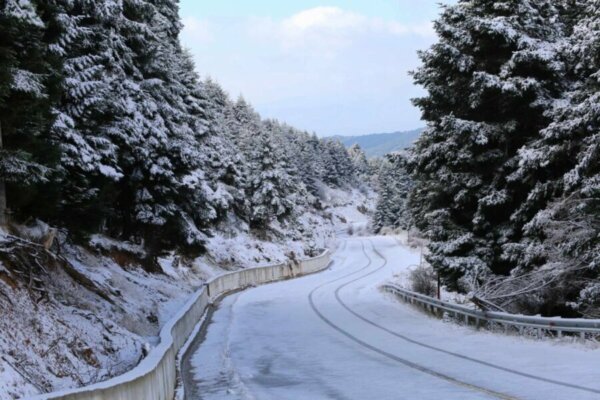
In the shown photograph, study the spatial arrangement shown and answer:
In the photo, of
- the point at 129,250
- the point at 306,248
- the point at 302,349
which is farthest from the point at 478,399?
the point at 306,248

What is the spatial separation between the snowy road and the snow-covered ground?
66.0 inches

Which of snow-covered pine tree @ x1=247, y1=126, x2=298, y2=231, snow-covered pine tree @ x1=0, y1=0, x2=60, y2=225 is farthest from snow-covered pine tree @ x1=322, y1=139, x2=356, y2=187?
snow-covered pine tree @ x1=0, y1=0, x2=60, y2=225

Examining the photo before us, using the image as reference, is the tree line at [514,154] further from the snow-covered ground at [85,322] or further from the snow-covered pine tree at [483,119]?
the snow-covered ground at [85,322]

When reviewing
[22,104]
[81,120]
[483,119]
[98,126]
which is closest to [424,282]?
[483,119]

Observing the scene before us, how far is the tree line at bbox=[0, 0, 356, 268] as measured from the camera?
11922 mm

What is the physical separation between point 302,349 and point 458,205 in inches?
332

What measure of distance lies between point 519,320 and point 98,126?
44.0 feet

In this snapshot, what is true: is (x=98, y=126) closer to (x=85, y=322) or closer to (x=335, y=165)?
(x=85, y=322)

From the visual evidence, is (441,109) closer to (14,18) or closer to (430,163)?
(430,163)

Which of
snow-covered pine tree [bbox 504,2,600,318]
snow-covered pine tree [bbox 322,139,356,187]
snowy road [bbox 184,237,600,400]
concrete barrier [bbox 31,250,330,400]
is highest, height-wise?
snow-covered pine tree [bbox 322,139,356,187]

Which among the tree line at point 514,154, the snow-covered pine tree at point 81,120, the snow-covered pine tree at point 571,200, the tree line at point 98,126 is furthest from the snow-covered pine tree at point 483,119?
the snow-covered pine tree at point 81,120

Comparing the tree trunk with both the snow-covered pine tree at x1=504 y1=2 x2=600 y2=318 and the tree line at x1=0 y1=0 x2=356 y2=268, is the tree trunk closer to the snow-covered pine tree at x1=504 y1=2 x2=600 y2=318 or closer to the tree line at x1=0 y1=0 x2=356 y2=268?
the tree line at x1=0 y1=0 x2=356 y2=268

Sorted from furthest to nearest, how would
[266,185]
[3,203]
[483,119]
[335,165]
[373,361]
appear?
[335,165] → [266,185] → [483,119] → [373,361] → [3,203]

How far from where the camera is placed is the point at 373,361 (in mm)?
14102
